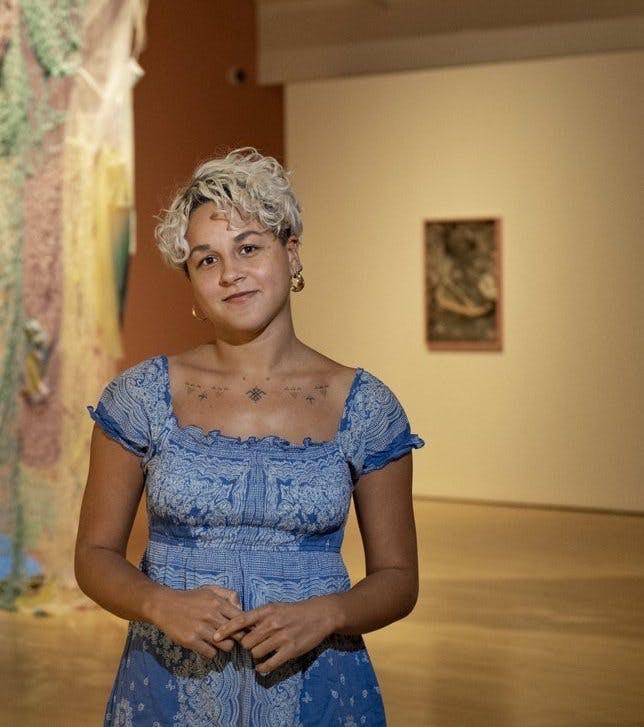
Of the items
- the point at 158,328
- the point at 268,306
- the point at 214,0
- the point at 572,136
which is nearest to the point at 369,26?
the point at 214,0

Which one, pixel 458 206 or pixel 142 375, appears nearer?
pixel 142 375

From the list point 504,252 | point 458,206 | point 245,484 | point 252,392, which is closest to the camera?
point 245,484

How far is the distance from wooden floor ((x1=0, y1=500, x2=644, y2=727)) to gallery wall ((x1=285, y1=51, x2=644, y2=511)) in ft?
7.44

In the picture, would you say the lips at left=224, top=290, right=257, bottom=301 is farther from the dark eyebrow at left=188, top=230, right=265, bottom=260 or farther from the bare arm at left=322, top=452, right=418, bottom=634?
the bare arm at left=322, top=452, right=418, bottom=634

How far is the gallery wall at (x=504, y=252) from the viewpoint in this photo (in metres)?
14.1

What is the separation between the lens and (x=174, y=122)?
14.7 metres

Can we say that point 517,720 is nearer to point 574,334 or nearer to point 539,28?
point 574,334

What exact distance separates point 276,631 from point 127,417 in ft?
1.58

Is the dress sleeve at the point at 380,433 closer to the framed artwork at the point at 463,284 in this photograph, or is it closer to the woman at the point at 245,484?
the woman at the point at 245,484

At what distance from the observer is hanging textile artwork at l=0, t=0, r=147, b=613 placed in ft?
30.7

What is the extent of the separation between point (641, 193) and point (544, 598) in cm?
526

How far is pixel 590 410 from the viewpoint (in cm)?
1427

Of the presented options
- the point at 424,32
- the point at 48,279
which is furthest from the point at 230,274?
the point at 424,32

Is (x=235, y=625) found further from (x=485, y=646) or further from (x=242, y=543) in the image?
(x=485, y=646)
